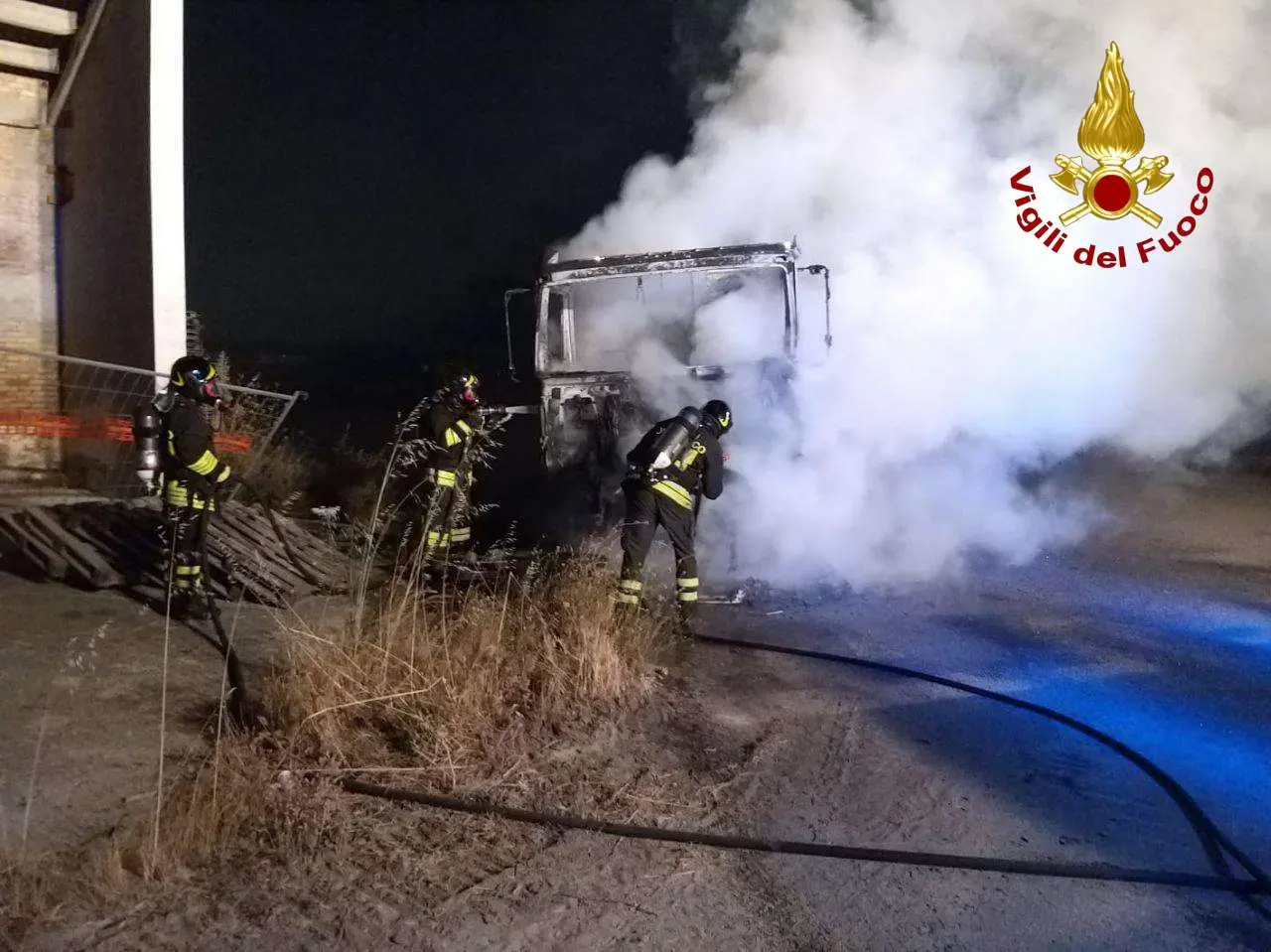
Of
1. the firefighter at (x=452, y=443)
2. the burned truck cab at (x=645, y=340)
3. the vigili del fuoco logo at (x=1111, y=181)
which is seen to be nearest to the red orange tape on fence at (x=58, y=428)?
the firefighter at (x=452, y=443)

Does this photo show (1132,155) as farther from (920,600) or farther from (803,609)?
(803,609)

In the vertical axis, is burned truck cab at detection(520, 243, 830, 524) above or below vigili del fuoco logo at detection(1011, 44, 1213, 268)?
below

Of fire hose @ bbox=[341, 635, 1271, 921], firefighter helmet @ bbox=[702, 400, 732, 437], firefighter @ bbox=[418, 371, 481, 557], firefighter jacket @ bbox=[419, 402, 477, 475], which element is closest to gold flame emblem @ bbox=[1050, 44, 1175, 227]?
firefighter helmet @ bbox=[702, 400, 732, 437]

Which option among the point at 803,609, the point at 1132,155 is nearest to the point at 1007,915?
the point at 803,609

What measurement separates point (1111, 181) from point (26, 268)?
36.0ft

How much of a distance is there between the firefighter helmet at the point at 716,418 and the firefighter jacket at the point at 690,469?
4 centimetres

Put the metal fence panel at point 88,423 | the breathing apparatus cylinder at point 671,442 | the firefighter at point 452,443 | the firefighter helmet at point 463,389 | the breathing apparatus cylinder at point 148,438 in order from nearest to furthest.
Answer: the breathing apparatus cylinder at point 148,438 → the breathing apparatus cylinder at point 671,442 → the firefighter at point 452,443 → the firefighter helmet at point 463,389 → the metal fence panel at point 88,423

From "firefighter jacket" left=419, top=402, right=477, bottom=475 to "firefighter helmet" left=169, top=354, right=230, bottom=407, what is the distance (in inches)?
70.3

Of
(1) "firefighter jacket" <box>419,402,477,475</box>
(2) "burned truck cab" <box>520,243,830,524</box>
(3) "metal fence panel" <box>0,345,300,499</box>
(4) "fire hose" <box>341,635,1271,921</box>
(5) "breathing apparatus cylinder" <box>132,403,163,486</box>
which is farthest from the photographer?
(3) "metal fence panel" <box>0,345,300,499</box>

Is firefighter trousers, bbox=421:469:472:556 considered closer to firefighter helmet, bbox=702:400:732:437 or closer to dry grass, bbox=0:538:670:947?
dry grass, bbox=0:538:670:947

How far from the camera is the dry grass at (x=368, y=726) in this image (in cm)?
258

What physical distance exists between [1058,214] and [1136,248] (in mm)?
1227

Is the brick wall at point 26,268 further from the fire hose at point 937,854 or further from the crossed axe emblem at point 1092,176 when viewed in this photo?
the crossed axe emblem at point 1092,176

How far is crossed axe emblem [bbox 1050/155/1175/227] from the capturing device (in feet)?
29.8
